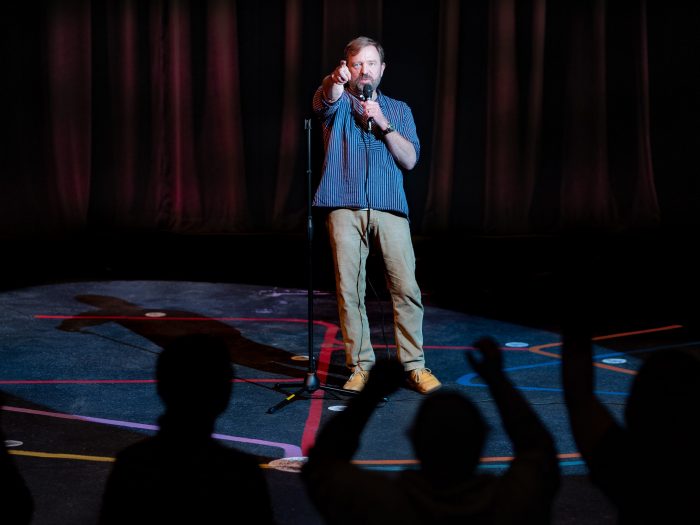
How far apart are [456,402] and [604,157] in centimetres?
1028

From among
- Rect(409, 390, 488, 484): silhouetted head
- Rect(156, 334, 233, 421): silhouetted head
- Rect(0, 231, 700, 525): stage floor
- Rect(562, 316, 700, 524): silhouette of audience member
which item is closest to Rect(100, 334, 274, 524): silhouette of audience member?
Rect(156, 334, 233, 421): silhouetted head

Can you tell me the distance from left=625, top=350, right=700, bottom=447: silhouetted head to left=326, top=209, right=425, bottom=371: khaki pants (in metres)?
2.73

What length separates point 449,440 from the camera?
1.47 m

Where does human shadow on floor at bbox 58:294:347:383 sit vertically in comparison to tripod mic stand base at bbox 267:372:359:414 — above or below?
below

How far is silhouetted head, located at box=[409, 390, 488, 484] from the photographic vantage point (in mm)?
1466

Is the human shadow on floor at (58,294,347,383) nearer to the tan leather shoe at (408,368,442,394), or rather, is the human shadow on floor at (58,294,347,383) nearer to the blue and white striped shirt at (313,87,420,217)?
the tan leather shoe at (408,368,442,394)

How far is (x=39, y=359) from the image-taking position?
520cm

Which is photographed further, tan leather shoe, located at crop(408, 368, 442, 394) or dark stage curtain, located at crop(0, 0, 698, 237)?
dark stage curtain, located at crop(0, 0, 698, 237)

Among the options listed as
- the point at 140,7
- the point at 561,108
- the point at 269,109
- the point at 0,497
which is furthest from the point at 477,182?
the point at 0,497

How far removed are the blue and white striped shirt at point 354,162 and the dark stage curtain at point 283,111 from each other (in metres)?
6.74

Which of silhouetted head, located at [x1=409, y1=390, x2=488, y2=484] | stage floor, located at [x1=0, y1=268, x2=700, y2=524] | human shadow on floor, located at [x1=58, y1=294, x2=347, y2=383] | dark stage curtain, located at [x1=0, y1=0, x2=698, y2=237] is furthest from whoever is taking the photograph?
dark stage curtain, located at [x1=0, y1=0, x2=698, y2=237]

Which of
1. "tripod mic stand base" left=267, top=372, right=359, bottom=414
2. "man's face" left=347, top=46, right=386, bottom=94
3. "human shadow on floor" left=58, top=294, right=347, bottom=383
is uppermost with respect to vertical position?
"man's face" left=347, top=46, right=386, bottom=94

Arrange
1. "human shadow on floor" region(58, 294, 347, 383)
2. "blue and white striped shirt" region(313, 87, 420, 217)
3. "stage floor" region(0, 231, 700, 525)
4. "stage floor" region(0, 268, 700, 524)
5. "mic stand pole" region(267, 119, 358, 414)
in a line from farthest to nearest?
"human shadow on floor" region(58, 294, 347, 383)
"blue and white striped shirt" region(313, 87, 420, 217)
"mic stand pole" region(267, 119, 358, 414)
"stage floor" region(0, 231, 700, 525)
"stage floor" region(0, 268, 700, 524)

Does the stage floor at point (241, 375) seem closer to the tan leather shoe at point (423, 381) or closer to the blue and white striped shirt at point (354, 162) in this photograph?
the tan leather shoe at point (423, 381)
